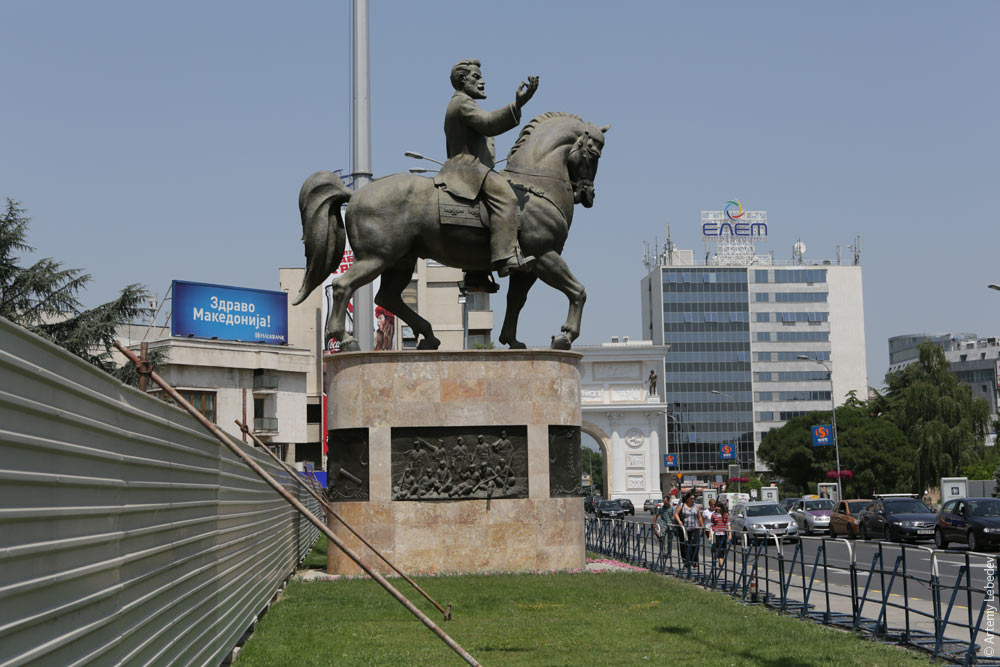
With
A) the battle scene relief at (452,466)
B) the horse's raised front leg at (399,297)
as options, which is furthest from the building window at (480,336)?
the battle scene relief at (452,466)

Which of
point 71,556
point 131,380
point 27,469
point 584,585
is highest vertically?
point 131,380

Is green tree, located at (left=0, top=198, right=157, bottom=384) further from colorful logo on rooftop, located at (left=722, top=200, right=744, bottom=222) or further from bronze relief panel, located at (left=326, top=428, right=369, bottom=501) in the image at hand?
colorful logo on rooftop, located at (left=722, top=200, right=744, bottom=222)

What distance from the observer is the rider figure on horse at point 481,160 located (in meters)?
18.1

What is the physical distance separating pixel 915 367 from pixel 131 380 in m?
60.9

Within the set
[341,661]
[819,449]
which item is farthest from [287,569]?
[819,449]

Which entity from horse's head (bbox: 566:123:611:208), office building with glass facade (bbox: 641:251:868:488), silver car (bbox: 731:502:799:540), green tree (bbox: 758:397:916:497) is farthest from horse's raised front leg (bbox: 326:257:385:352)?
office building with glass facade (bbox: 641:251:868:488)

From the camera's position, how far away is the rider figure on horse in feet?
59.3

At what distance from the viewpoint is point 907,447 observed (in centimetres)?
8825

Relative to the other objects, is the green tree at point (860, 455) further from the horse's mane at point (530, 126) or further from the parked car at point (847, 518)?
the horse's mane at point (530, 126)

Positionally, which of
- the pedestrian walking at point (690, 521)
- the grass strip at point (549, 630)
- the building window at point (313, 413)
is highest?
the building window at point (313, 413)

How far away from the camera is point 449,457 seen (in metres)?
18.2

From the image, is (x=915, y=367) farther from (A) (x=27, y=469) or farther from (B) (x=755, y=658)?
(A) (x=27, y=469)

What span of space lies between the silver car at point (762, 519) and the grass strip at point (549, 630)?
70.4 feet

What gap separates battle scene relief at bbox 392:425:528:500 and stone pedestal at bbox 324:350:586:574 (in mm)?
31
